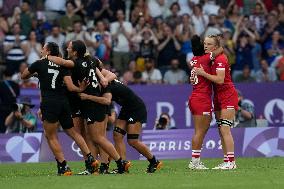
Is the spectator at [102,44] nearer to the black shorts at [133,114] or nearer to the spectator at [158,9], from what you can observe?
the spectator at [158,9]

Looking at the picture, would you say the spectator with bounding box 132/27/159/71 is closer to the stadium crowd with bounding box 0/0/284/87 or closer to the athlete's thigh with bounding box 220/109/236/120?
the stadium crowd with bounding box 0/0/284/87

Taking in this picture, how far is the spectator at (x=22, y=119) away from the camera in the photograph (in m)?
24.4

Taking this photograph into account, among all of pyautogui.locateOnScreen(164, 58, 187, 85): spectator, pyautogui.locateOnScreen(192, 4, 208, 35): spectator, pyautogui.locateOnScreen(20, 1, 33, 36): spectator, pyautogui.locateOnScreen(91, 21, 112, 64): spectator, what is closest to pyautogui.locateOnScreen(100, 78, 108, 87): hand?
pyautogui.locateOnScreen(164, 58, 187, 85): spectator

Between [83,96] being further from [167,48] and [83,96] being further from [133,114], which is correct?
[167,48]

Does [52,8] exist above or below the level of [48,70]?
above

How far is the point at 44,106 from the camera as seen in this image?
56.2ft

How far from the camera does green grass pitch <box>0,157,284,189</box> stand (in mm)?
14461

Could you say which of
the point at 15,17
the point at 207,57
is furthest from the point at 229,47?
the point at 207,57

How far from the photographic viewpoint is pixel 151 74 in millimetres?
27531

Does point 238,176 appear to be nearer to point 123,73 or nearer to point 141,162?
point 141,162

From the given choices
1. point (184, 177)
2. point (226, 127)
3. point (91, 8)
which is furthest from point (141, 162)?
point (91, 8)

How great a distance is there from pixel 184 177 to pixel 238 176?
33.3 inches

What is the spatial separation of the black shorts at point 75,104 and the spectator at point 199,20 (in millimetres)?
11957

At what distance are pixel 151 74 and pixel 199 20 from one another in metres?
2.71
